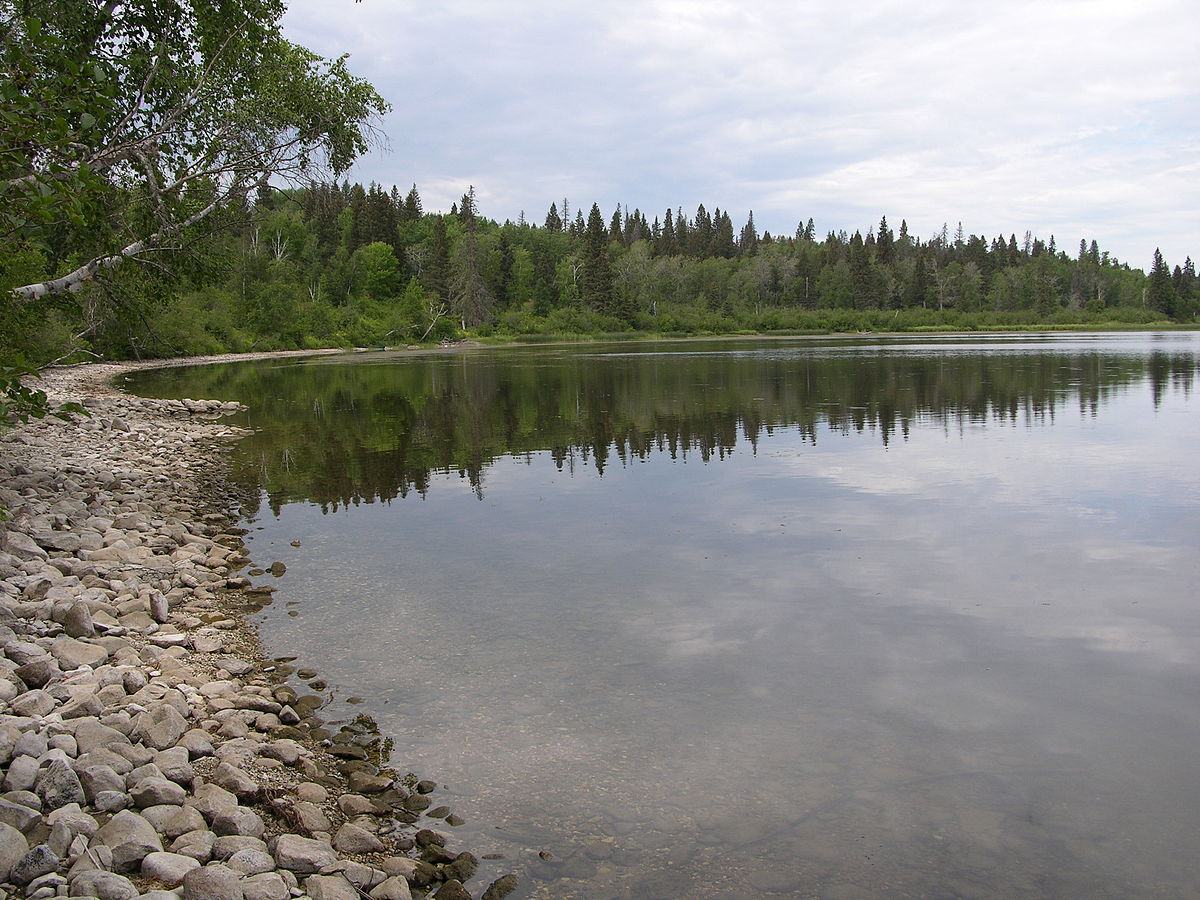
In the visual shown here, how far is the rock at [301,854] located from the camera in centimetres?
520

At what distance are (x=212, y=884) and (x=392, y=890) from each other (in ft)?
3.24

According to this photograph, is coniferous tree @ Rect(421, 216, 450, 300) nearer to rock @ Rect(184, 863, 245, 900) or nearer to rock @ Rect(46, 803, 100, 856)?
rock @ Rect(46, 803, 100, 856)

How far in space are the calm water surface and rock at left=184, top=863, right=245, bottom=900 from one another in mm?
1484

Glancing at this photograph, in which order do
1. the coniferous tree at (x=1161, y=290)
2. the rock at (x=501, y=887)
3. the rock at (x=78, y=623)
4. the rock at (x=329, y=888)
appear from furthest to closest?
the coniferous tree at (x=1161, y=290)
the rock at (x=78, y=623)
the rock at (x=501, y=887)
the rock at (x=329, y=888)

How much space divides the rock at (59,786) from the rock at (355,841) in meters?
1.62

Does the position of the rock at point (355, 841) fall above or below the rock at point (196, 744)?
below

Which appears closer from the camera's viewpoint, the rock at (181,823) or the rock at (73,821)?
the rock at (73,821)

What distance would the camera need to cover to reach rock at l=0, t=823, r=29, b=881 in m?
4.75

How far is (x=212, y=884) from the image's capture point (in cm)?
479

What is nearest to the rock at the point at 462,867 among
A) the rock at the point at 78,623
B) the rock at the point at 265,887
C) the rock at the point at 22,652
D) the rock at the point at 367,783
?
the rock at the point at 367,783

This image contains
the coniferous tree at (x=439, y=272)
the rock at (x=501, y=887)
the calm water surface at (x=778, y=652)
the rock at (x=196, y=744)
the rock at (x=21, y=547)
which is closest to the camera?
the rock at (x=501, y=887)

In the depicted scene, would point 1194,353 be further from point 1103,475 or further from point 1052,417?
point 1103,475

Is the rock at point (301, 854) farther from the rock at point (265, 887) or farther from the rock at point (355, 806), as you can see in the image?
the rock at point (355, 806)

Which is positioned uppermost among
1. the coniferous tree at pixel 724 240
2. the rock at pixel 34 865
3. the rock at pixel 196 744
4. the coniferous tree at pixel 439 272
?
the coniferous tree at pixel 724 240
